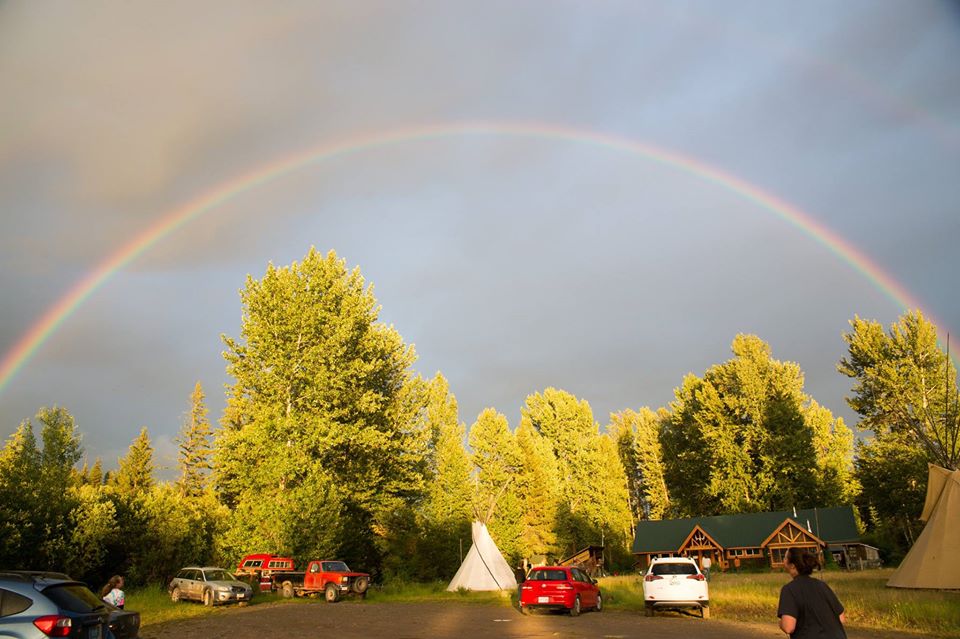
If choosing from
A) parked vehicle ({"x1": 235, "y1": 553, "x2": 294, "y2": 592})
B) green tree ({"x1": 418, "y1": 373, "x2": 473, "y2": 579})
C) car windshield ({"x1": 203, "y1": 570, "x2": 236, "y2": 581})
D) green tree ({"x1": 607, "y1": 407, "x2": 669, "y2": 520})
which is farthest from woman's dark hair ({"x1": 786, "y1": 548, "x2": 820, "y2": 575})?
green tree ({"x1": 607, "y1": 407, "x2": 669, "y2": 520})

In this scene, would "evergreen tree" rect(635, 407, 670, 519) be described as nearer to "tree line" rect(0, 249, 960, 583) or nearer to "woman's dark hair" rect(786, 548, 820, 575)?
"tree line" rect(0, 249, 960, 583)

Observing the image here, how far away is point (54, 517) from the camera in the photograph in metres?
30.0

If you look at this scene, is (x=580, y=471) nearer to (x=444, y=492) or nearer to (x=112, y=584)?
(x=444, y=492)

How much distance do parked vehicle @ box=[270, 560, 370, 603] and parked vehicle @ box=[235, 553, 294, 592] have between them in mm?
1436

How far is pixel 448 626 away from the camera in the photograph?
1931 cm

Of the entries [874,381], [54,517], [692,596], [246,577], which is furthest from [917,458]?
[54,517]

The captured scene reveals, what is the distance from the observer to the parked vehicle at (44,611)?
8172 mm

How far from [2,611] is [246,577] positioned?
98.8 feet

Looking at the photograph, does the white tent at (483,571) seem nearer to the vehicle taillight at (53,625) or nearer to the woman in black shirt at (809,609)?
the vehicle taillight at (53,625)

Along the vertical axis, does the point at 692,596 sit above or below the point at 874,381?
below

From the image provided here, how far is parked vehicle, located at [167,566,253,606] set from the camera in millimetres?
27766

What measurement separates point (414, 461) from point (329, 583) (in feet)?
59.6

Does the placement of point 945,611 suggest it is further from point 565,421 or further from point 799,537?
point 565,421

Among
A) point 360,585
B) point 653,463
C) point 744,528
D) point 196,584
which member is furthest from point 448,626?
point 653,463
